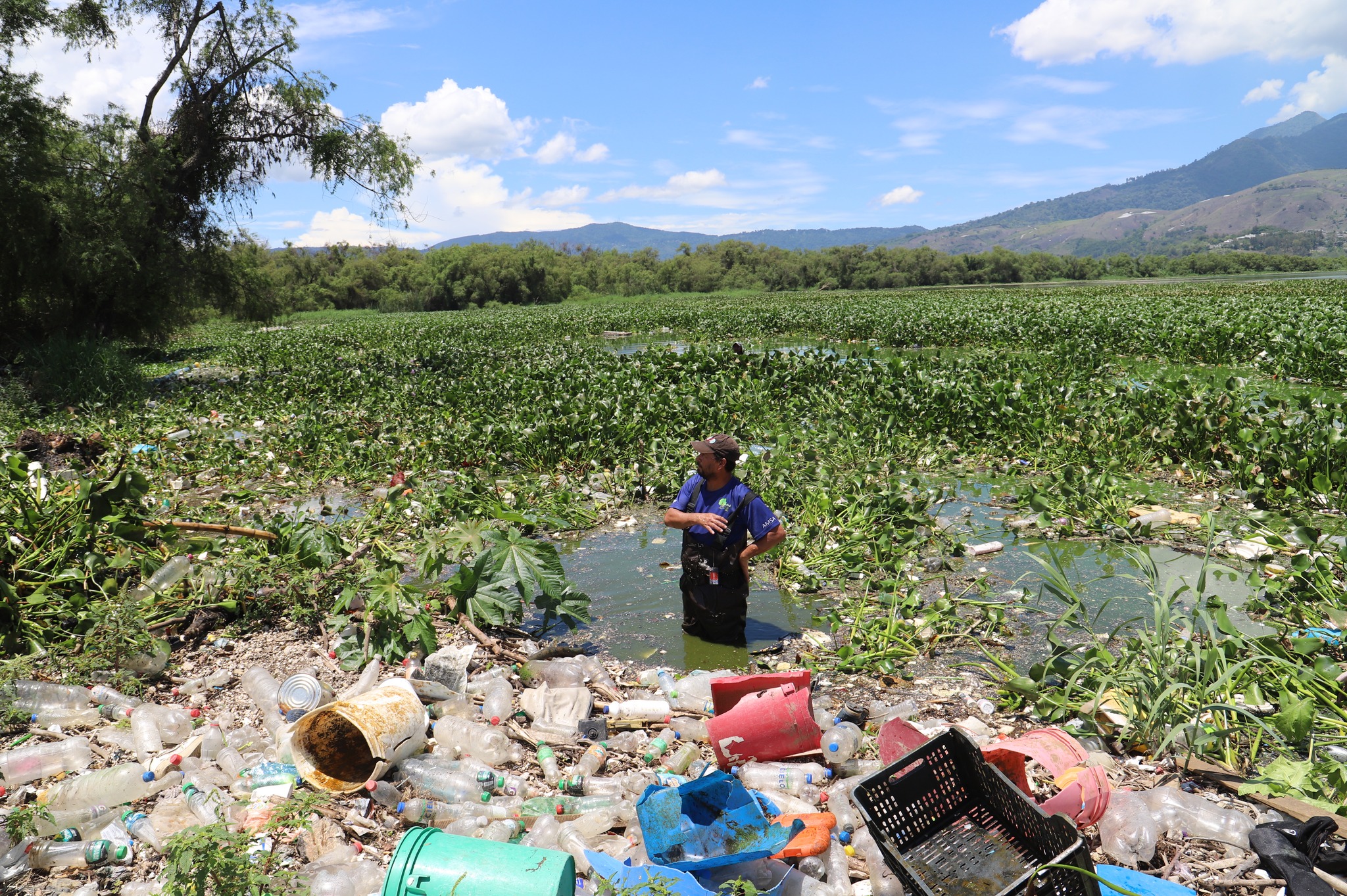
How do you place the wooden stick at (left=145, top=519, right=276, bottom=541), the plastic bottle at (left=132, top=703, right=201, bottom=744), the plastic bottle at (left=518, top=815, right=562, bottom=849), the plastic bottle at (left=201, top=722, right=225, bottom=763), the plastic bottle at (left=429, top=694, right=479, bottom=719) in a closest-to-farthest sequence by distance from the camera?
1. the plastic bottle at (left=518, top=815, right=562, bottom=849)
2. the plastic bottle at (left=201, top=722, right=225, bottom=763)
3. the plastic bottle at (left=132, top=703, right=201, bottom=744)
4. the plastic bottle at (left=429, top=694, right=479, bottom=719)
5. the wooden stick at (left=145, top=519, right=276, bottom=541)

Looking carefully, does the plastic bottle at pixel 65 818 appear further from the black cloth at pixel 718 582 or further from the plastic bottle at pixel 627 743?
the black cloth at pixel 718 582

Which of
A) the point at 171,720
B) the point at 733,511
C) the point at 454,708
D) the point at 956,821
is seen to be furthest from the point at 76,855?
the point at 733,511

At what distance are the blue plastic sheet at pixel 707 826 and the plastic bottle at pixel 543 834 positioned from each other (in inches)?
15.4

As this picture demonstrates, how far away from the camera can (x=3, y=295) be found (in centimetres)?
1653

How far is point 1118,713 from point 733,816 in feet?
6.45

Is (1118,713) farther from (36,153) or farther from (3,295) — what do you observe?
(3,295)

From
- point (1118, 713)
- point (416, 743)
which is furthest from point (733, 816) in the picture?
point (1118, 713)

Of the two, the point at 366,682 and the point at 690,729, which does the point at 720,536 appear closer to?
the point at 690,729

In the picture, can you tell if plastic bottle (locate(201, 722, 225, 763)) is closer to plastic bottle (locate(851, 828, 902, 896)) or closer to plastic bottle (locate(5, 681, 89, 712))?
plastic bottle (locate(5, 681, 89, 712))

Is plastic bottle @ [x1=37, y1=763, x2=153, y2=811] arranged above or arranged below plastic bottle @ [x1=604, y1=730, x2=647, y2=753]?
above

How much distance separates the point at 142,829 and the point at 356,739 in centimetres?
76

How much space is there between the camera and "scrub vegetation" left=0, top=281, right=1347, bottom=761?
3.64 m

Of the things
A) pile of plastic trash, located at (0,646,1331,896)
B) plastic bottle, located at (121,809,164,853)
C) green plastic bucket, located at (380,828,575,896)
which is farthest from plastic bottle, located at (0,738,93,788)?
green plastic bucket, located at (380,828,575,896)

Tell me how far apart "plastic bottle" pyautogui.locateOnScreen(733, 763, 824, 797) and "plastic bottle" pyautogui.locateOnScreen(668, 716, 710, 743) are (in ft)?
1.14
